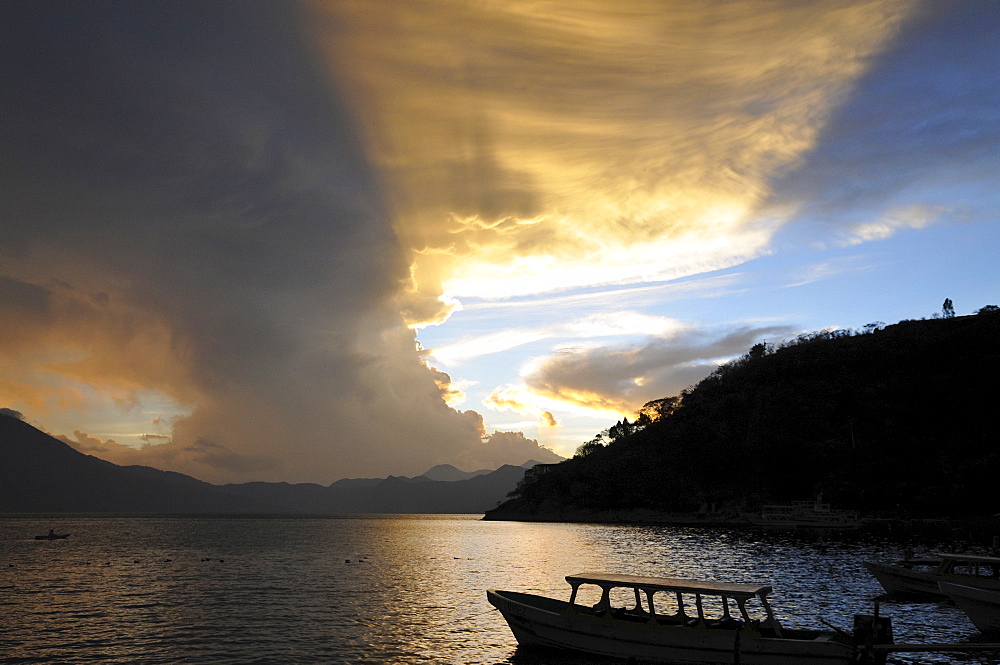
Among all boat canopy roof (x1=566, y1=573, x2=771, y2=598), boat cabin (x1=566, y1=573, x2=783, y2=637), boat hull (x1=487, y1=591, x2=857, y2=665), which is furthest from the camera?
boat canopy roof (x1=566, y1=573, x2=771, y2=598)

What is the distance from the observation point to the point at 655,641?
31.1 metres

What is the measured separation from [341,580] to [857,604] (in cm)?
5257

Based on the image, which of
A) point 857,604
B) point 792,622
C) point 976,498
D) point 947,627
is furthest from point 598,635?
point 976,498

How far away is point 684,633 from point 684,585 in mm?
2202

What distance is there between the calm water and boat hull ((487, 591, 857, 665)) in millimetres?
1457

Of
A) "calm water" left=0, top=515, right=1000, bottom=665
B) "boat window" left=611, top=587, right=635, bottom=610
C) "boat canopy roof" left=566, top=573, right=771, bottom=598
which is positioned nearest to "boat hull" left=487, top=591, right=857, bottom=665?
"calm water" left=0, top=515, right=1000, bottom=665

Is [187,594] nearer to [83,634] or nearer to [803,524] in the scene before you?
[83,634]

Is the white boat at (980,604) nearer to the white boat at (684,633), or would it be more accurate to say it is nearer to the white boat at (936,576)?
the white boat at (936,576)

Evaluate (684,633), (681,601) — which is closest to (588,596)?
(681,601)

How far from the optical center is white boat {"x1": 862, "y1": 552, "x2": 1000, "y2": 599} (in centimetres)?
4447

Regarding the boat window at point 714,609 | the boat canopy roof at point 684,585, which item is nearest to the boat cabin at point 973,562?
the boat window at point 714,609

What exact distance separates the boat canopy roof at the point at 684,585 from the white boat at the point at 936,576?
22957 millimetres

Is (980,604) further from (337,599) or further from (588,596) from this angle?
(337,599)

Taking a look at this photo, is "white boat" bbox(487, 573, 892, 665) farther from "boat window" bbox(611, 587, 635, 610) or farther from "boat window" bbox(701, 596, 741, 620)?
"boat window" bbox(611, 587, 635, 610)
